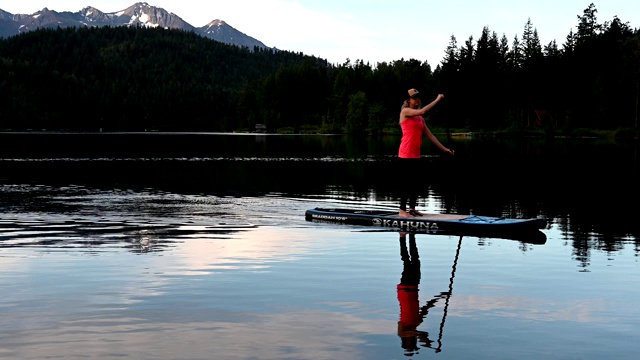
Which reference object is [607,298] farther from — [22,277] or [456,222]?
[22,277]

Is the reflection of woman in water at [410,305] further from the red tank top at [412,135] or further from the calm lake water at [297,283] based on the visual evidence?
the red tank top at [412,135]

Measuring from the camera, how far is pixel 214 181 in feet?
156

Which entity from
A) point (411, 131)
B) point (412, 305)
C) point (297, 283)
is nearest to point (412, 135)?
point (411, 131)

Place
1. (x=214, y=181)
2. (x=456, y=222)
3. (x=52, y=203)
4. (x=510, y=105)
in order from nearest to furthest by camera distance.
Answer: (x=456, y=222), (x=52, y=203), (x=214, y=181), (x=510, y=105)

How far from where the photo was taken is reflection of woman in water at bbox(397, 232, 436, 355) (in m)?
12.2

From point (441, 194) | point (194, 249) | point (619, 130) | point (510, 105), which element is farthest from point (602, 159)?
point (510, 105)

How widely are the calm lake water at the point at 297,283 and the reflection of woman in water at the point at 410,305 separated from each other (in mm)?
43

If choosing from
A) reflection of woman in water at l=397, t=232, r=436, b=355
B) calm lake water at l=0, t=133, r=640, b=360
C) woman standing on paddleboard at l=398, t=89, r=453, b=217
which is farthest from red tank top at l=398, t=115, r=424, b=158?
reflection of woman in water at l=397, t=232, r=436, b=355

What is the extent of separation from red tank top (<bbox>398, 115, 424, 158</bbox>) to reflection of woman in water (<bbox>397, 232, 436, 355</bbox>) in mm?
4541

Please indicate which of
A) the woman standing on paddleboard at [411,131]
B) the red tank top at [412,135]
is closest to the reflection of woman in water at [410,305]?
the woman standing on paddleboard at [411,131]

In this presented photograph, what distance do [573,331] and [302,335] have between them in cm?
401

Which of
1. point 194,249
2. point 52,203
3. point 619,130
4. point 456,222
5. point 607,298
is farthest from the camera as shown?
point 619,130

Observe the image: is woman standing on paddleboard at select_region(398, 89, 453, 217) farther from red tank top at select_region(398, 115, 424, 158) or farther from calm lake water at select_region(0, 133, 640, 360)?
calm lake water at select_region(0, 133, 640, 360)

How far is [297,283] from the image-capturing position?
16516 mm
